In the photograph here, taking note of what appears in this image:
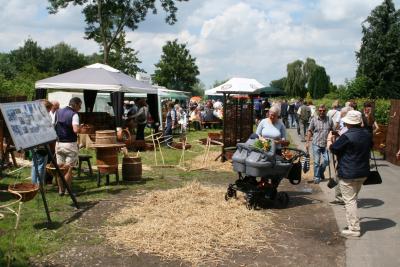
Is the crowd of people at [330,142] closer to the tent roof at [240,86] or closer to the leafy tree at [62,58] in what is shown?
the tent roof at [240,86]

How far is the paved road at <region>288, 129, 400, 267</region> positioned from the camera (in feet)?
20.2

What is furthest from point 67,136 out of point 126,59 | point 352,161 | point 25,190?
point 126,59

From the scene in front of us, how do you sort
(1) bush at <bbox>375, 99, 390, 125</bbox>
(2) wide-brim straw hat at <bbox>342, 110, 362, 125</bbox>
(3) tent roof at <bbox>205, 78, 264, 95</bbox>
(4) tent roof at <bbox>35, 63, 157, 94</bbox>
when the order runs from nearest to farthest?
(2) wide-brim straw hat at <bbox>342, 110, 362, 125</bbox>
(4) tent roof at <bbox>35, 63, 157, 94</bbox>
(1) bush at <bbox>375, 99, 390, 125</bbox>
(3) tent roof at <bbox>205, 78, 264, 95</bbox>

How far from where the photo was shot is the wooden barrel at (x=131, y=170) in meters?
11.4

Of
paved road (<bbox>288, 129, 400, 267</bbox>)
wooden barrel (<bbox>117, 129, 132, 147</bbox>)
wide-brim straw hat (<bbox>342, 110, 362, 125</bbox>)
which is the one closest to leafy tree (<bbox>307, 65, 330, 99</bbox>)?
wooden barrel (<bbox>117, 129, 132, 147</bbox>)

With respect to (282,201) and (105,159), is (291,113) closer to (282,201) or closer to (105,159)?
(105,159)

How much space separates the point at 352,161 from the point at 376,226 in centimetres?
135

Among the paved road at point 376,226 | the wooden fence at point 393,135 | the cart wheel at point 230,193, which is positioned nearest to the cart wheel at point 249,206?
the cart wheel at point 230,193

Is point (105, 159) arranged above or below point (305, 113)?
below

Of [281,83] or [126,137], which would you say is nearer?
[126,137]

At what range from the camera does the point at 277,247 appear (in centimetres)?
664

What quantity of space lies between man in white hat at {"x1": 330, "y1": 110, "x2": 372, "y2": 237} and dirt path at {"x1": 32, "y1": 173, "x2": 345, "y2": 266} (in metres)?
0.38

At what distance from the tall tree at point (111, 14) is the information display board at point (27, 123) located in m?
24.1

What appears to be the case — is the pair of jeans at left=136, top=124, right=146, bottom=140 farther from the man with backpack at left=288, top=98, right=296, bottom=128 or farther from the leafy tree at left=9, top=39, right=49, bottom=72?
the leafy tree at left=9, top=39, right=49, bottom=72
